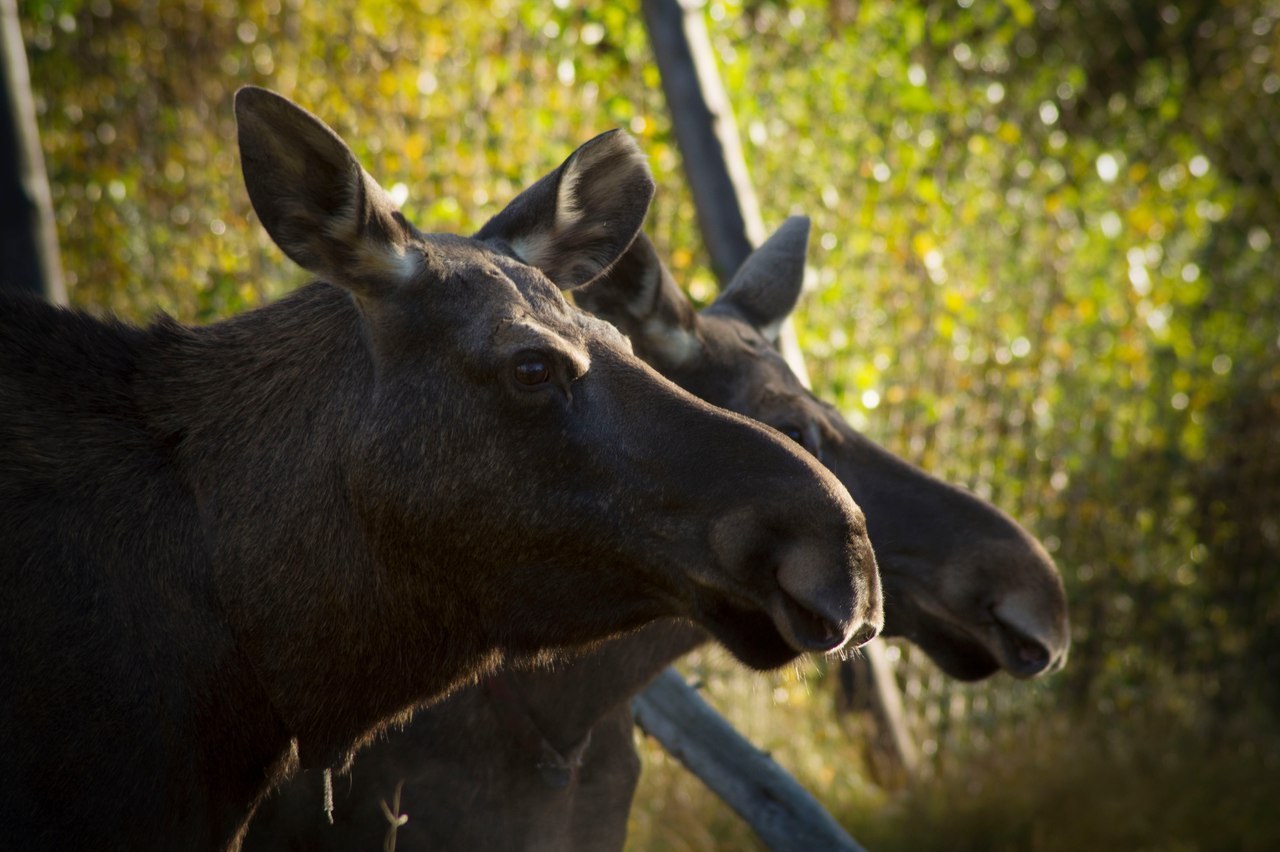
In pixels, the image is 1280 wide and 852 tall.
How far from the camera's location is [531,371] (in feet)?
8.19

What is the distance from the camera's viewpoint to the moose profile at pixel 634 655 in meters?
3.19

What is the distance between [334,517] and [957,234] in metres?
5.03

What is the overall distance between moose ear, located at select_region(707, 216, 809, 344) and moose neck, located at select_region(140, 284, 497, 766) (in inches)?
65.5

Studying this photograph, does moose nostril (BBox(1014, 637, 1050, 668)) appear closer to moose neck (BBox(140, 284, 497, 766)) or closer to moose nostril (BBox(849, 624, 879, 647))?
moose nostril (BBox(849, 624, 879, 647))

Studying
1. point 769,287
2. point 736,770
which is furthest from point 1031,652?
point 769,287

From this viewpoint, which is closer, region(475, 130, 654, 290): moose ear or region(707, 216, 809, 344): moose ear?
region(475, 130, 654, 290): moose ear

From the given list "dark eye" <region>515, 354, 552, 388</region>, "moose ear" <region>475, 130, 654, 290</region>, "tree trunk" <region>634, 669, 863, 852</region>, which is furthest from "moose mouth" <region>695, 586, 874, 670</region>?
"tree trunk" <region>634, 669, 863, 852</region>

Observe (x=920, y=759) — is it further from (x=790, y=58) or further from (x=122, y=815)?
(x=122, y=815)

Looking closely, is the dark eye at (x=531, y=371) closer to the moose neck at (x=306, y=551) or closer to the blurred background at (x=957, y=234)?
the moose neck at (x=306, y=551)

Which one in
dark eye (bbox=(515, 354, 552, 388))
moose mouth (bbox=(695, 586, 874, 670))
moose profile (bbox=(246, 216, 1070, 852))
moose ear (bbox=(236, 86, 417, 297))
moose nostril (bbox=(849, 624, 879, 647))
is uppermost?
moose ear (bbox=(236, 86, 417, 297))

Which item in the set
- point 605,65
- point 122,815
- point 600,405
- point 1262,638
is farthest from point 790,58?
point 122,815

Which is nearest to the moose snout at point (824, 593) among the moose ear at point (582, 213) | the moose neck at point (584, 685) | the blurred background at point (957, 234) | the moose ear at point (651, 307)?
the moose neck at point (584, 685)

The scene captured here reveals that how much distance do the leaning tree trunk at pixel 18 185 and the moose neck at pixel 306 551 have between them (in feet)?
9.82

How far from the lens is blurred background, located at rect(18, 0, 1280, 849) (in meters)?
6.35
